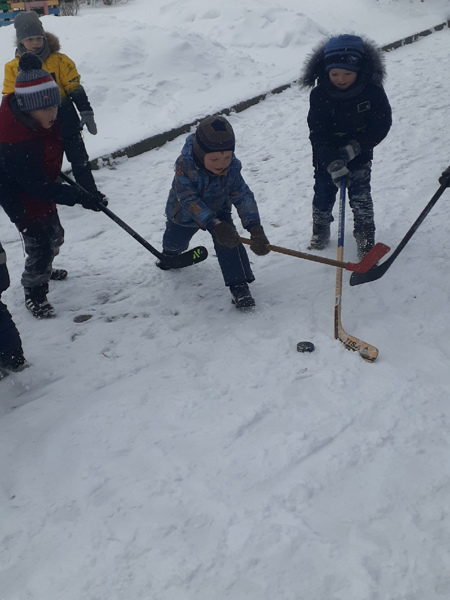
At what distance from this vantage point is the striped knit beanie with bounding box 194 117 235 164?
325 cm

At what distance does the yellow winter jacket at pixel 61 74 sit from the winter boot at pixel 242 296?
2350 millimetres

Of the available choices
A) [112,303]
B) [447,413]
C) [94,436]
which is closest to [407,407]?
[447,413]

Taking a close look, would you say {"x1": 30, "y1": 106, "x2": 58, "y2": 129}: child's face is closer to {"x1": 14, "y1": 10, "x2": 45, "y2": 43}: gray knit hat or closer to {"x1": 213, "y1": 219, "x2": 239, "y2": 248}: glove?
{"x1": 213, "y1": 219, "x2": 239, "y2": 248}: glove

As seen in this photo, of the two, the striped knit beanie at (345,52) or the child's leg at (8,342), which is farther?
the striped knit beanie at (345,52)

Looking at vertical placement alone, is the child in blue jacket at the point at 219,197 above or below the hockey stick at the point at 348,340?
above

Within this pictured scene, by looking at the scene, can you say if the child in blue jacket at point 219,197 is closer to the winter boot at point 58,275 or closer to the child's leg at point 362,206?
the child's leg at point 362,206

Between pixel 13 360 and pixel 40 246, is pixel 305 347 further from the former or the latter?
pixel 40 246

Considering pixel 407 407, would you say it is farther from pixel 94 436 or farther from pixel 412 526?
pixel 94 436

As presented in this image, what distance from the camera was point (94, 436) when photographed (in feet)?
8.75

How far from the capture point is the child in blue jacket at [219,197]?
3305 millimetres

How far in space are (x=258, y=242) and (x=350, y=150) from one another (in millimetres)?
989

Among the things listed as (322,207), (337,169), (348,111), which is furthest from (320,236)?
(348,111)

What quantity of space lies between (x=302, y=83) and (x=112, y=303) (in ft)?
7.00

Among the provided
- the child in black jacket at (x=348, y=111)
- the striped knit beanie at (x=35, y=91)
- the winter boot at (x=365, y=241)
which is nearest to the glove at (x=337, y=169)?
the child in black jacket at (x=348, y=111)
